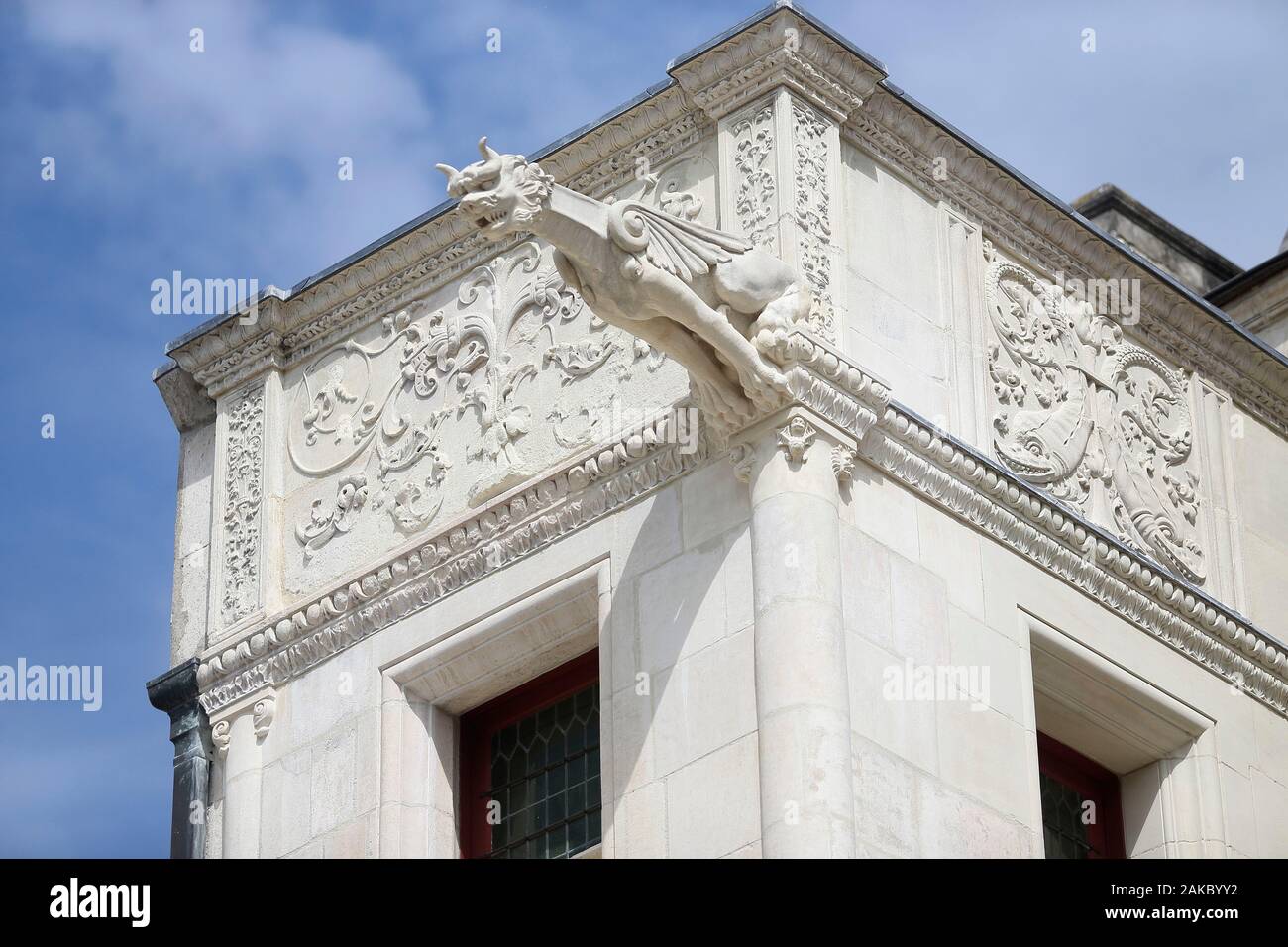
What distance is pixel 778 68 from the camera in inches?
884

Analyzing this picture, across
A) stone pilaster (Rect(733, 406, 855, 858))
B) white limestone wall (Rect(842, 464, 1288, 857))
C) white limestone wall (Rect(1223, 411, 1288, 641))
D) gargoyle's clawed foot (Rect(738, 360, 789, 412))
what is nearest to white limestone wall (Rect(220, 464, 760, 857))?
stone pilaster (Rect(733, 406, 855, 858))

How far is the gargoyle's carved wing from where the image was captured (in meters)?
20.6

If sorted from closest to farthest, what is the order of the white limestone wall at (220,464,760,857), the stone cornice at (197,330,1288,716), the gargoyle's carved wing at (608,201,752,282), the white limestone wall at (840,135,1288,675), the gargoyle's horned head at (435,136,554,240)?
1. the gargoyle's horned head at (435,136,554,240)
2. the gargoyle's carved wing at (608,201,752,282)
3. the white limestone wall at (220,464,760,857)
4. the stone cornice at (197,330,1288,716)
5. the white limestone wall at (840,135,1288,675)

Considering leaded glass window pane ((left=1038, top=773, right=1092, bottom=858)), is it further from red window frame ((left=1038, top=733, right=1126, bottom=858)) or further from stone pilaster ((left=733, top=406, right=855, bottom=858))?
stone pilaster ((left=733, top=406, right=855, bottom=858))

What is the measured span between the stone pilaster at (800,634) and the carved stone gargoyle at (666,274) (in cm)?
35

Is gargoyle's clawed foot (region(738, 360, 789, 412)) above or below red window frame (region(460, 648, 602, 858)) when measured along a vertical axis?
above

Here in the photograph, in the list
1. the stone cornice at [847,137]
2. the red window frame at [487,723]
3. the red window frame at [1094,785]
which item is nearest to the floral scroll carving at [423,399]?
the stone cornice at [847,137]

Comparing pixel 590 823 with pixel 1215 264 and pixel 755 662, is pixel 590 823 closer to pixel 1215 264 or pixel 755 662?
pixel 755 662

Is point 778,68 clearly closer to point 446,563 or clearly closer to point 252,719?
point 446,563

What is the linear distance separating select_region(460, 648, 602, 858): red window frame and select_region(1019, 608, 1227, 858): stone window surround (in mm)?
2767

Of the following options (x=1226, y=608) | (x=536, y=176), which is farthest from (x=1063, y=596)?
(x=536, y=176)

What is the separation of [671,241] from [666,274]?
30cm

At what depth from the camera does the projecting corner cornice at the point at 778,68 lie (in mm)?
22438
